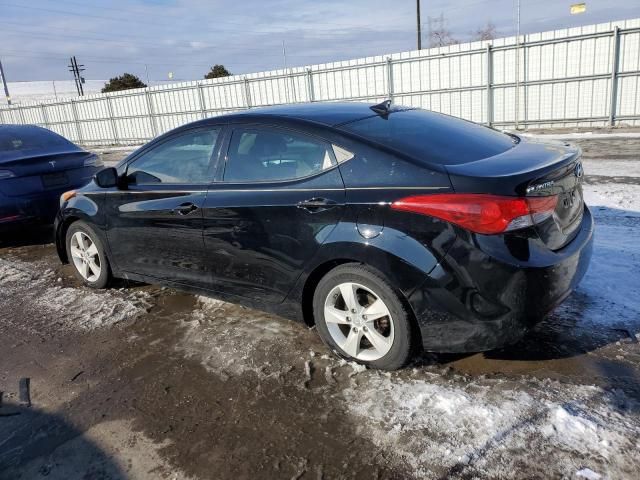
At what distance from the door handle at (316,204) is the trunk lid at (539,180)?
69 centimetres

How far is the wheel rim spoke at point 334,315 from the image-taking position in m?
3.14

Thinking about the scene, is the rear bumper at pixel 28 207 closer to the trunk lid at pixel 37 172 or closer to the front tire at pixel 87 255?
the trunk lid at pixel 37 172

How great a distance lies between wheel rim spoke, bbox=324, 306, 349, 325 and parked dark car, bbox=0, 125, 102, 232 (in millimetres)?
4638

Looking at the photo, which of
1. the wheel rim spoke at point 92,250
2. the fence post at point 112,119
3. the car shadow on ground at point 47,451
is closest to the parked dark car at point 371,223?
the wheel rim spoke at point 92,250

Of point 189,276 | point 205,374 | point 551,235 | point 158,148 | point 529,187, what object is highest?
point 158,148

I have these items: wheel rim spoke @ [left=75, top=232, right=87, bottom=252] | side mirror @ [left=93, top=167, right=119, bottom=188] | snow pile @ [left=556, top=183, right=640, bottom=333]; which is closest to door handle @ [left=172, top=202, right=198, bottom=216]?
side mirror @ [left=93, top=167, right=119, bottom=188]

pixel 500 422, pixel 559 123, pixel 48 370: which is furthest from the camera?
pixel 559 123

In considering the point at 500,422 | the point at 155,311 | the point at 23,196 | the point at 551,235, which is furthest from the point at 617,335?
the point at 23,196

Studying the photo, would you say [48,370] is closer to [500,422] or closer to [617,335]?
[500,422]

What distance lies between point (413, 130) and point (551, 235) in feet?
3.60

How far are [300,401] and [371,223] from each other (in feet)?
3.50

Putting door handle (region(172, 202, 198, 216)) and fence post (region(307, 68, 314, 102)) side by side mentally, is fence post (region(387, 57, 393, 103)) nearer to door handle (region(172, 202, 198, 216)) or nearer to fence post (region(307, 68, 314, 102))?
fence post (region(307, 68, 314, 102))

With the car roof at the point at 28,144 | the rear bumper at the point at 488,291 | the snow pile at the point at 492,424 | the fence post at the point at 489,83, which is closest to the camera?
the snow pile at the point at 492,424

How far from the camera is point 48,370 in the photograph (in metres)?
3.53
